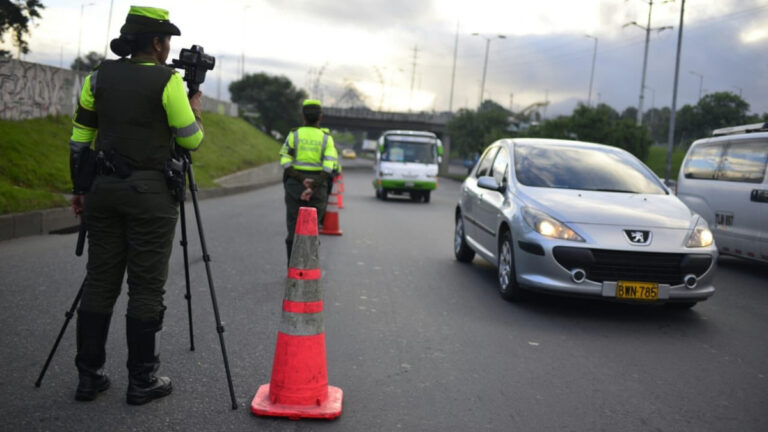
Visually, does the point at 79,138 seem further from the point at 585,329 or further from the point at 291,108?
the point at 291,108

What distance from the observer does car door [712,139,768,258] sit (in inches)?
410

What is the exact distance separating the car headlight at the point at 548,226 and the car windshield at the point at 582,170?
34.5 inches

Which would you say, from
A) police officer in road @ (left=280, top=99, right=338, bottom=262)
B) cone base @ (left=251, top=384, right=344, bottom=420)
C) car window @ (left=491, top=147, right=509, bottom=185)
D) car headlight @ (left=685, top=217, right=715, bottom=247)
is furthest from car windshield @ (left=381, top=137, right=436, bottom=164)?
cone base @ (left=251, top=384, right=344, bottom=420)

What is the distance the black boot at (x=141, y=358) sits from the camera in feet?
13.6

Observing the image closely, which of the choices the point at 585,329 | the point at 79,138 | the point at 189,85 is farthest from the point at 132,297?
the point at 585,329

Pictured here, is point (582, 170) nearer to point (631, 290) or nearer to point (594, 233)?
point (594, 233)

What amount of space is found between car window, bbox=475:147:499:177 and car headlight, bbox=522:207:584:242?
7.98 feet

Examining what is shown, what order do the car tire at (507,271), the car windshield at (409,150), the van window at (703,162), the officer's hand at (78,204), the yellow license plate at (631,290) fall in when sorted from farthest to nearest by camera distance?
the car windshield at (409,150) < the van window at (703,162) < the car tire at (507,271) < the yellow license plate at (631,290) < the officer's hand at (78,204)

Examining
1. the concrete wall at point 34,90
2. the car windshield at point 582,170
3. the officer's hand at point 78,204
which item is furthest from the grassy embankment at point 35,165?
the officer's hand at point 78,204

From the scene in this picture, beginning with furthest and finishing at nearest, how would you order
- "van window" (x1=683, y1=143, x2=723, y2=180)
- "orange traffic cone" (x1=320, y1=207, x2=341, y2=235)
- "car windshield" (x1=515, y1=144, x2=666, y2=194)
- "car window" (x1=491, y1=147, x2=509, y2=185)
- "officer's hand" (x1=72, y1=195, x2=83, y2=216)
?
"orange traffic cone" (x1=320, y1=207, x2=341, y2=235) < "van window" (x1=683, y1=143, x2=723, y2=180) < "car window" (x1=491, y1=147, x2=509, y2=185) < "car windshield" (x1=515, y1=144, x2=666, y2=194) < "officer's hand" (x1=72, y1=195, x2=83, y2=216)

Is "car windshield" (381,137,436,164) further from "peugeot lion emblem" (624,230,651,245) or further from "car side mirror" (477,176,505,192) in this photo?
"peugeot lion emblem" (624,230,651,245)

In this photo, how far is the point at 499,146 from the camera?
981 cm

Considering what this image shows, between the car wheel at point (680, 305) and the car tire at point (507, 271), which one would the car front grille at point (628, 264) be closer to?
the car tire at point (507, 271)

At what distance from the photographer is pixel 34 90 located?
21625 millimetres
